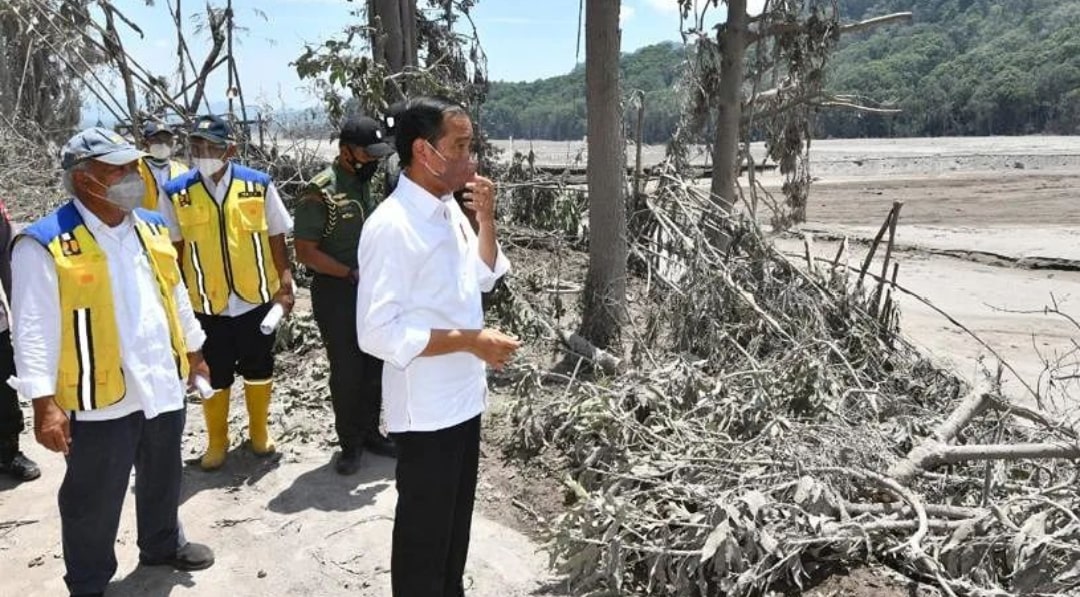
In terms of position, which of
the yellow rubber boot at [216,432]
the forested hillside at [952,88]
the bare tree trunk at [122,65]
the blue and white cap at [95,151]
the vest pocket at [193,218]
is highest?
the forested hillside at [952,88]

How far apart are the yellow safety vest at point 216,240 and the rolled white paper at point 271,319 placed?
11cm

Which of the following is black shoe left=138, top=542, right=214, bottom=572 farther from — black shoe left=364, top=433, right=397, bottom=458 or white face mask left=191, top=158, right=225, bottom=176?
white face mask left=191, top=158, right=225, bottom=176

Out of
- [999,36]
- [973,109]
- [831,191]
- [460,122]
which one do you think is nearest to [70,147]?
[460,122]

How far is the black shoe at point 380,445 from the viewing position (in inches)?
184

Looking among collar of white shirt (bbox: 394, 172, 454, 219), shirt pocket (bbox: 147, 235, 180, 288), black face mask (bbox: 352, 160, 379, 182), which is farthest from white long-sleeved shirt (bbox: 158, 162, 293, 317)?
collar of white shirt (bbox: 394, 172, 454, 219)

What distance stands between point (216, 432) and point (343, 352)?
2.65 feet

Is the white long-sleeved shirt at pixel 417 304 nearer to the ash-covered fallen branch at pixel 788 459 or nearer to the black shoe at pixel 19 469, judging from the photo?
the ash-covered fallen branch at pixel 788 459

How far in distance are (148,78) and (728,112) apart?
5545mm

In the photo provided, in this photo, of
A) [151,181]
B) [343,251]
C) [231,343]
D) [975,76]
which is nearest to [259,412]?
[231,343]

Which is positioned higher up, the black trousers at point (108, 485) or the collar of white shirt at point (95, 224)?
the collar of white shirt at point (95, 224)

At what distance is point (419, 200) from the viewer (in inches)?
92.7

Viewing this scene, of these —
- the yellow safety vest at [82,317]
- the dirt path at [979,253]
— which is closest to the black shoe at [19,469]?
the yellow safety vest at [82,317]

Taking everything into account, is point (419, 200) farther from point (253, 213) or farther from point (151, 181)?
point (253, 213)

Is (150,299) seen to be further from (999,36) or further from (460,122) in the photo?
(999,36)
